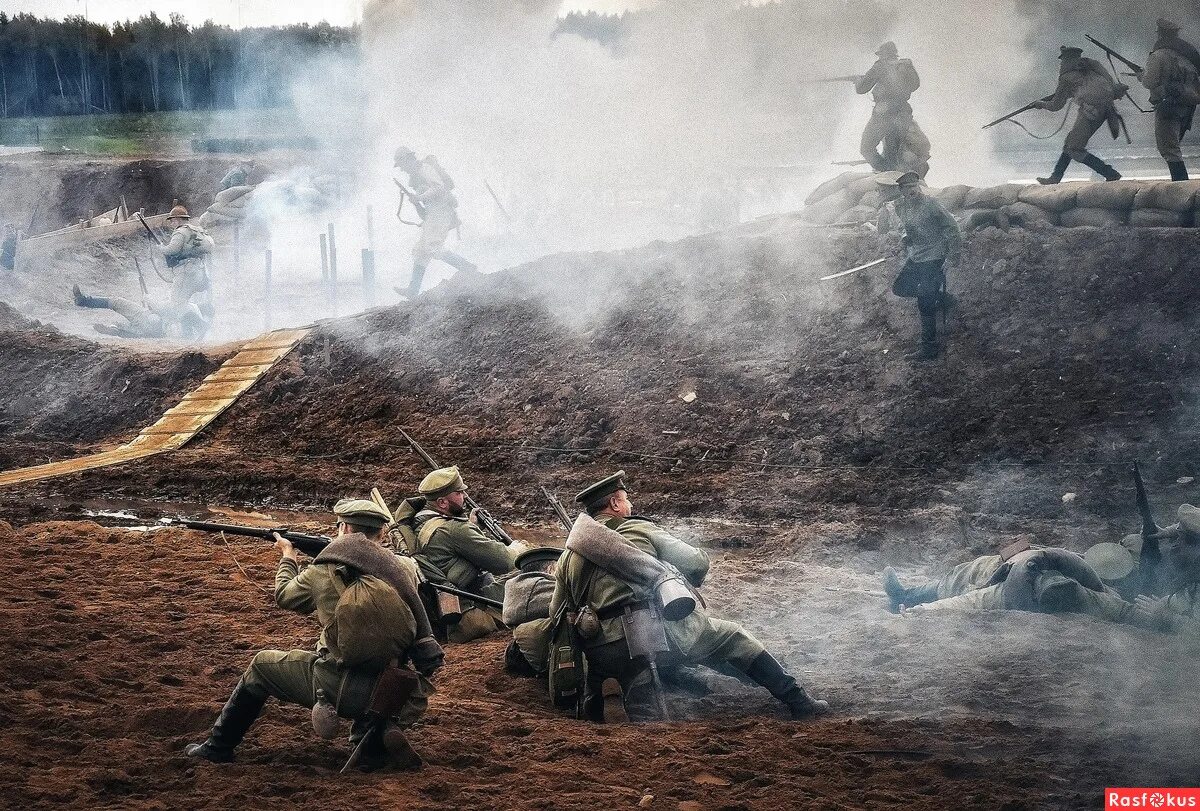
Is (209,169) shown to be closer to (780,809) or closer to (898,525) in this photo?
(898,525)

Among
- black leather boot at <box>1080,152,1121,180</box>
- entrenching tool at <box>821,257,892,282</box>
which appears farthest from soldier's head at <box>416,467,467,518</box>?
black leather boot at <box>1080,152,1121,180</box>

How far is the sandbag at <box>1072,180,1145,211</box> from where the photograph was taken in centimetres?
1292

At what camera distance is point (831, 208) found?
15805mm

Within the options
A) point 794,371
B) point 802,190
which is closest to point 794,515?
point 794,371

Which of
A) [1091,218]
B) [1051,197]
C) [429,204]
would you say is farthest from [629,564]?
[429,204]

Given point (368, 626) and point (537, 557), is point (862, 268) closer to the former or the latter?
point (537, 557)

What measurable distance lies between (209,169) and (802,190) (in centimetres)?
1685

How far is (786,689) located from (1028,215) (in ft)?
29.7

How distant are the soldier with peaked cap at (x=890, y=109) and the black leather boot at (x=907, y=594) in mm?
8884

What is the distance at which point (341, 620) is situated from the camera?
544 centimetres

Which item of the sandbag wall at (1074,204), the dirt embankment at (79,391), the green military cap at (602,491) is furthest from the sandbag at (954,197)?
the dirt embankment at (79,391)

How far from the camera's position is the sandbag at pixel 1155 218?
12.5 m

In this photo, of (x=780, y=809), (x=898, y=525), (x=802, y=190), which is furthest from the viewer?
(x=802, y=190)

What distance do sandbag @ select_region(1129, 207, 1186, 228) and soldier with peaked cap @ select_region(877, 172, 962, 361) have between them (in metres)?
2.13
